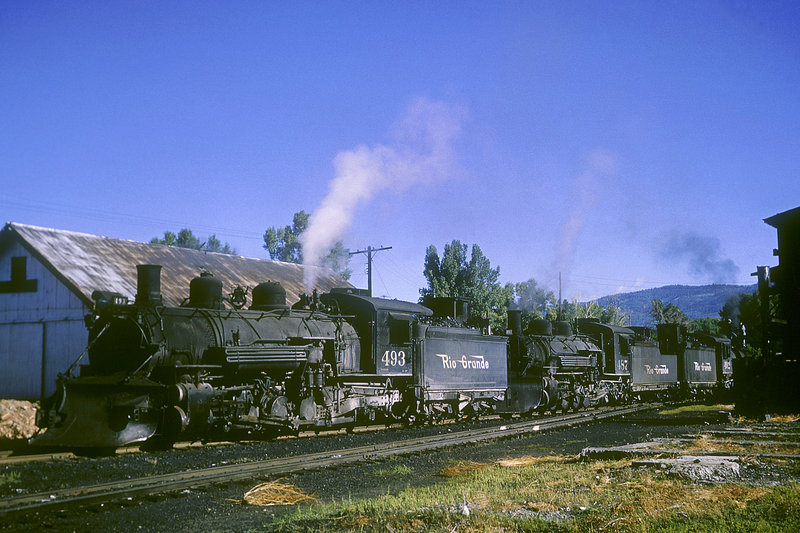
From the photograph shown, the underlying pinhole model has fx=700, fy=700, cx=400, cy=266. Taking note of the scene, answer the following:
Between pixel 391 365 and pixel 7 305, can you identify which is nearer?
pixel 391 365

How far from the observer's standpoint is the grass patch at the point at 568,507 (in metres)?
6.40

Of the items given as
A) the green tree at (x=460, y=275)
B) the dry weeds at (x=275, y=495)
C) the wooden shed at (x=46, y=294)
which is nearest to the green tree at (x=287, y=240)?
the green tree at (x=460, y=275)

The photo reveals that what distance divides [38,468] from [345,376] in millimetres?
7375

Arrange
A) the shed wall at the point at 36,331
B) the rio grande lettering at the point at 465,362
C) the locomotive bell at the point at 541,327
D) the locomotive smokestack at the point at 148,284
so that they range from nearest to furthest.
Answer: the locomotive smokestack at the point at 148,284, the rio grande lettering at the point at 465,362, the shed wall at the point at 36,331, the locomotive bell at the point at 541,327

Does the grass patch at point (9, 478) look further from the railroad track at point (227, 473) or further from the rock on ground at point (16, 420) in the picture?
the rock on ground at point (16, 420)

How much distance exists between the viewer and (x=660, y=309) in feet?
328

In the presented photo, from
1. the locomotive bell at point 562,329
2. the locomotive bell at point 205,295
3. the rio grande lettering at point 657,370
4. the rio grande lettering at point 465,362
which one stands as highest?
the locomotive bell at point 205,295

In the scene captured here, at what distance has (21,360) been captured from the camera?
2416 cm

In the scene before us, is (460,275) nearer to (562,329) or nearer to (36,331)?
(562,329)

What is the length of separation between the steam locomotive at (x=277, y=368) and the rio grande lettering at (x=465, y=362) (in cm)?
6

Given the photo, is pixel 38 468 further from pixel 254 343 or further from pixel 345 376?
pixel 345 376

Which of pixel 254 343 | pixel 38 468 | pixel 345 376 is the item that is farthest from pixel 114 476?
pixel 345 376

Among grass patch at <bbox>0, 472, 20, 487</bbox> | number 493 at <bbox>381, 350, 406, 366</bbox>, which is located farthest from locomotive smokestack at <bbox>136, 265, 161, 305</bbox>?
number 493 at <bbox>381, 350, 406, 366</bbox>

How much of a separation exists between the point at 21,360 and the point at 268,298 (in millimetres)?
12824
